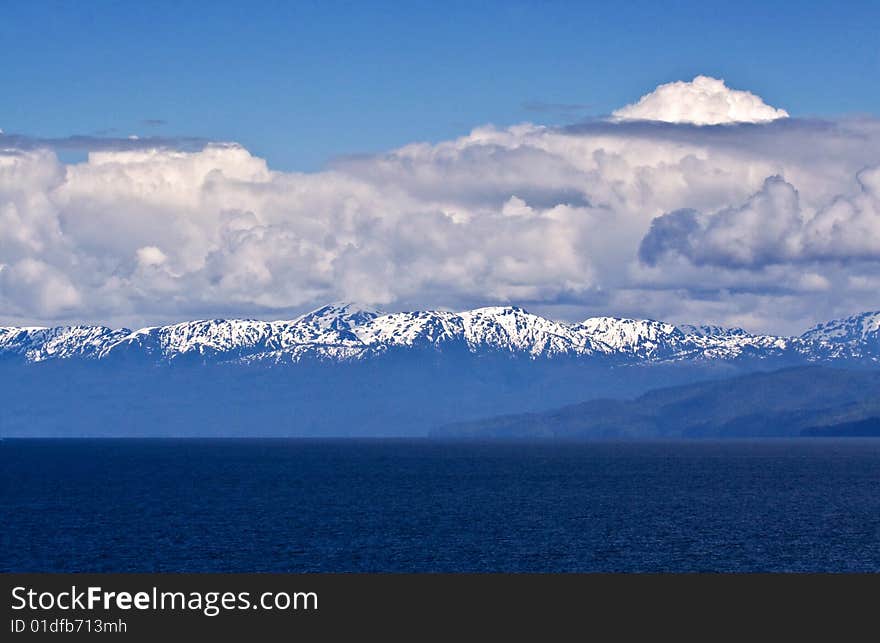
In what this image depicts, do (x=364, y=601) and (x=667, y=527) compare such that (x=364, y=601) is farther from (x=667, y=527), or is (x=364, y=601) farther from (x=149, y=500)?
(x=149, y=500)

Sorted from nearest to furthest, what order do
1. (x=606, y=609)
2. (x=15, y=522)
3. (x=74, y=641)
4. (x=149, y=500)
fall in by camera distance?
(x=74, y=641) < (x=606, y=609) < (x=15, y=522) < (x=149, y=500)

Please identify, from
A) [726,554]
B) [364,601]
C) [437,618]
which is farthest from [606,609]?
[726,554]

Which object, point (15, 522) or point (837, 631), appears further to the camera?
point (15, 522)

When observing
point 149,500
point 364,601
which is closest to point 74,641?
point 364,601

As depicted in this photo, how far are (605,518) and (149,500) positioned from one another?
2672 inches

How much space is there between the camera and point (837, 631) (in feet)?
170

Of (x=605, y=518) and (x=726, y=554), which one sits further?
(x=605, y=518)

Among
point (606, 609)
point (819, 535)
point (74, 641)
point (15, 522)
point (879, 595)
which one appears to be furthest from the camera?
point (15, 522)

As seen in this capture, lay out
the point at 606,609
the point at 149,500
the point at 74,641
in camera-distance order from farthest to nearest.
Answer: the point at 149,500
the point at 606,609
the point at 74,641

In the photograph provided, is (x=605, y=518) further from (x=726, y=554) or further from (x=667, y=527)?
(x=726, y=554)

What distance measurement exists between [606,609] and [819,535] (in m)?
78.9

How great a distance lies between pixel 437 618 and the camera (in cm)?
5450

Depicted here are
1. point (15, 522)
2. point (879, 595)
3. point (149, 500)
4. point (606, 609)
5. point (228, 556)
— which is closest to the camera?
point (606, 609)

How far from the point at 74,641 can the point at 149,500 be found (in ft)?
436
